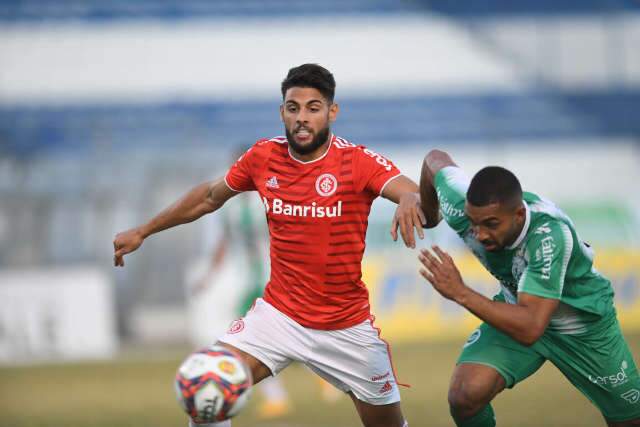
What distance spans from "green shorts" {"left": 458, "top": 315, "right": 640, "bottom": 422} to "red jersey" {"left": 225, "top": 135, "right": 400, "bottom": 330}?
0.88 metres

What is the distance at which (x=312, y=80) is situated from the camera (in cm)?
634

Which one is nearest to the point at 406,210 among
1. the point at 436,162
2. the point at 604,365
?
the point at 436,162

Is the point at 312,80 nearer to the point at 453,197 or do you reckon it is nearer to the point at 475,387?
the point at 453,197

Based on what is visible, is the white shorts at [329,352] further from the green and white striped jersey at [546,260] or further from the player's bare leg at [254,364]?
the green and white striped jersey at [546,260]

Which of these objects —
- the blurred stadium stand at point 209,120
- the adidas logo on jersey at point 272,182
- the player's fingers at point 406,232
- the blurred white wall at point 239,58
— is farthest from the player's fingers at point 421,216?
the blurred white wall at point 239,58

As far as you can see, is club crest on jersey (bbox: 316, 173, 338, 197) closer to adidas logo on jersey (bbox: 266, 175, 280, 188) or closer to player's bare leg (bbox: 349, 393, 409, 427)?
adidas logo on jersey (bbox: 266, 175, 280, 188)

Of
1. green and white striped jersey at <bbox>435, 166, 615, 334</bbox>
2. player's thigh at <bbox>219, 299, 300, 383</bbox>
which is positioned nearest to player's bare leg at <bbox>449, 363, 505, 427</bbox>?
green and white striped jersey at <bbox>435, 166, 615, 334</bbox>

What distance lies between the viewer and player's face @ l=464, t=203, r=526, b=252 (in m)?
5.68

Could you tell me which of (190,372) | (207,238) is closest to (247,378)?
(190,372)

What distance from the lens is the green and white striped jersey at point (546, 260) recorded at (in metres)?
5.84

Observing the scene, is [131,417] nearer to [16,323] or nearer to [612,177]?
[16,323]

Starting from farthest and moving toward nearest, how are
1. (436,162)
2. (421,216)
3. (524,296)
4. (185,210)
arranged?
(185,210), (436,162), (421,216), (524,296)

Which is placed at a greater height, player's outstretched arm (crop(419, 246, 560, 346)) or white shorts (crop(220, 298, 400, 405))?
player's outstretched arm (crop(419, 246, 560, 346))

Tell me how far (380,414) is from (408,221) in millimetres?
1362
